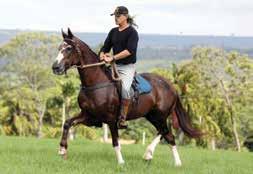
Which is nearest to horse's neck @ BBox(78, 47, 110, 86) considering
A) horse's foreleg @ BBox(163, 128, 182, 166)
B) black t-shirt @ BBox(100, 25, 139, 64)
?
black t-shirt @ BBox(100, 25, 139, 64)

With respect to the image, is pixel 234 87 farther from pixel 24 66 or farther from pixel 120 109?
pixel 120 109

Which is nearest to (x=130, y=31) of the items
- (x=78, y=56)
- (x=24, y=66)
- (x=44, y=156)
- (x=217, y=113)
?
(x=78, y=56)

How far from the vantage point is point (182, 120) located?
13547 millimetres

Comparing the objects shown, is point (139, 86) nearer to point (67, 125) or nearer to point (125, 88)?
point (125, 88)

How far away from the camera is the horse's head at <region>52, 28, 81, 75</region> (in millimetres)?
10602

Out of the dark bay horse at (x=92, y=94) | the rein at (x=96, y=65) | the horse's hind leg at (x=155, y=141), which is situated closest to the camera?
the dark bay horse at (x=92, y=94)

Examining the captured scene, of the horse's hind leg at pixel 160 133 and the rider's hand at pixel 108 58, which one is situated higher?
the rider's hand at pixel 108 58

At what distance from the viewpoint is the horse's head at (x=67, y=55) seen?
1060cm

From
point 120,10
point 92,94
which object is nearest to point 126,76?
point 92,94

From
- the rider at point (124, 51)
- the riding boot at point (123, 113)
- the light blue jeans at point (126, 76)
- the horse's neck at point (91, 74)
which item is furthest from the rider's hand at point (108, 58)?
the riding boot at point (123, 113)

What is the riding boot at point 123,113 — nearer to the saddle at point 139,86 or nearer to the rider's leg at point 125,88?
the rider's leg at point 125,88

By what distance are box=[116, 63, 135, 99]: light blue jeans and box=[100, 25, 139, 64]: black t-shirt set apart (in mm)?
104

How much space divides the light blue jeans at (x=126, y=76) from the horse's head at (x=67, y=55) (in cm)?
90

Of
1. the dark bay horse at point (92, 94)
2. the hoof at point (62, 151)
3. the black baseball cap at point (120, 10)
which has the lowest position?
the hoof at point (62, 151)
